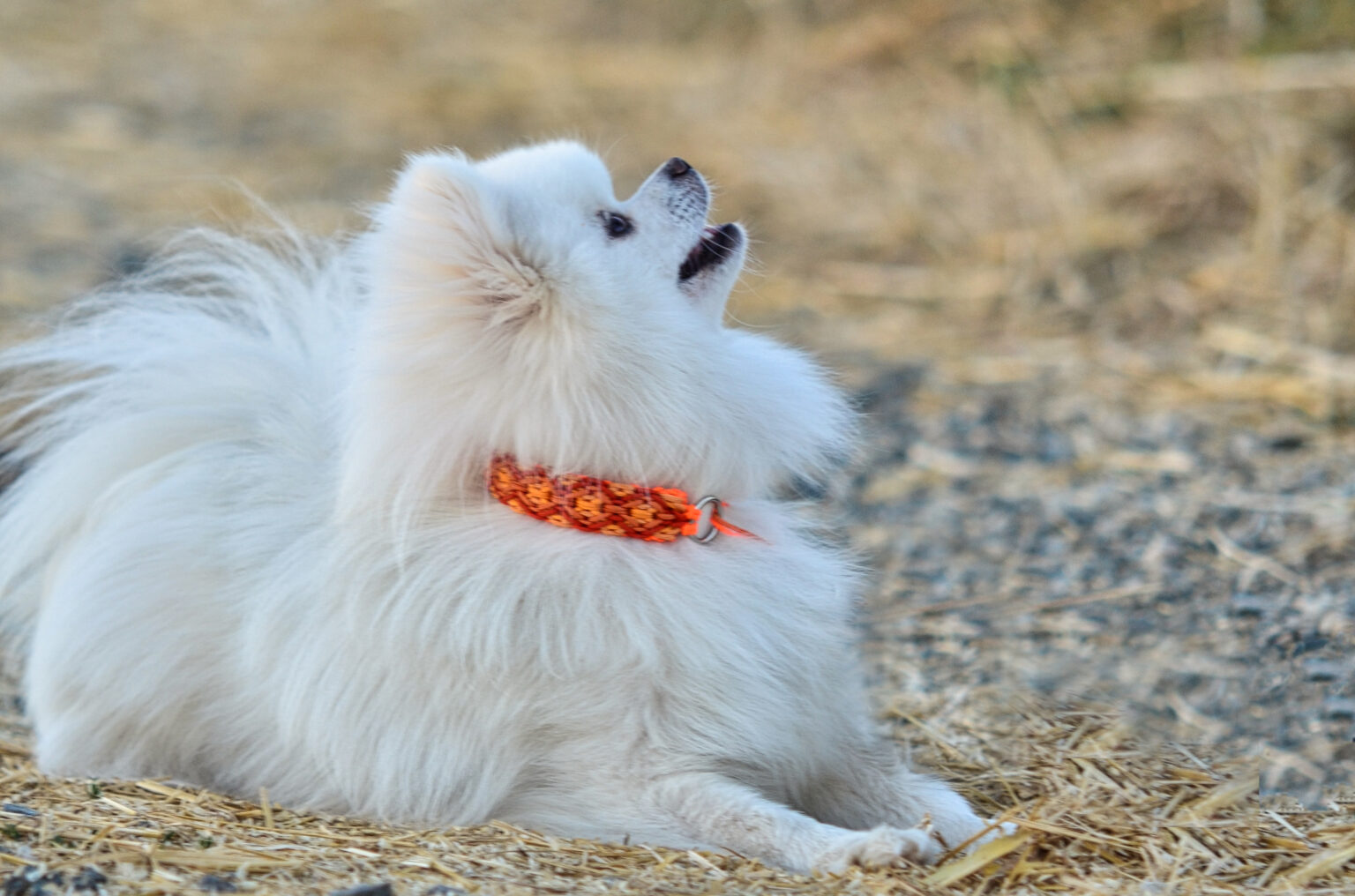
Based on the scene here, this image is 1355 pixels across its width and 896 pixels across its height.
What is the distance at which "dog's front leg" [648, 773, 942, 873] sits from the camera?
2.38m

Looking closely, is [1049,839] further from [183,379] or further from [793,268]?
[793,268]

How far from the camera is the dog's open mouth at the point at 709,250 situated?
9.43 feet

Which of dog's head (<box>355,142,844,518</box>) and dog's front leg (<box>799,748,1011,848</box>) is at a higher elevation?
dog's head (<box>355,142,844,518</box>)

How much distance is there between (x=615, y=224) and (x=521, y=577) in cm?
73

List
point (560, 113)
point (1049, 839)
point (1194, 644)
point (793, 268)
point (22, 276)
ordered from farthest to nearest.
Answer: point (560, 113)
point (793, 268)
point (22, 276)
point (1194, 644)
point (1049, 839)

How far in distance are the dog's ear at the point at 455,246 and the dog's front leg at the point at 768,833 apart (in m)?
0.91

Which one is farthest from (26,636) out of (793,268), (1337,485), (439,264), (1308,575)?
A: (793,268)

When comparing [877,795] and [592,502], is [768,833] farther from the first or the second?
[592,502]

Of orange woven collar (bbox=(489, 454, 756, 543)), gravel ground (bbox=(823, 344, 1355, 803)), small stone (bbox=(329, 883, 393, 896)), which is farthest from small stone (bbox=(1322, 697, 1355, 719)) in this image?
small stone (bbox=(329, 883, 393, 896))

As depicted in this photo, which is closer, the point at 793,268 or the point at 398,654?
the point at 398,654

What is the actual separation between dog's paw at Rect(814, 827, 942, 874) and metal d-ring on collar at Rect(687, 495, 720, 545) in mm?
631

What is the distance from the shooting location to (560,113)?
9.06m

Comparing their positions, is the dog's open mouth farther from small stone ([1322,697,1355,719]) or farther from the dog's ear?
small stone ([1322,697,1355,719])

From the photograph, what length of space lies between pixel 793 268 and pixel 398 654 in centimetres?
459
